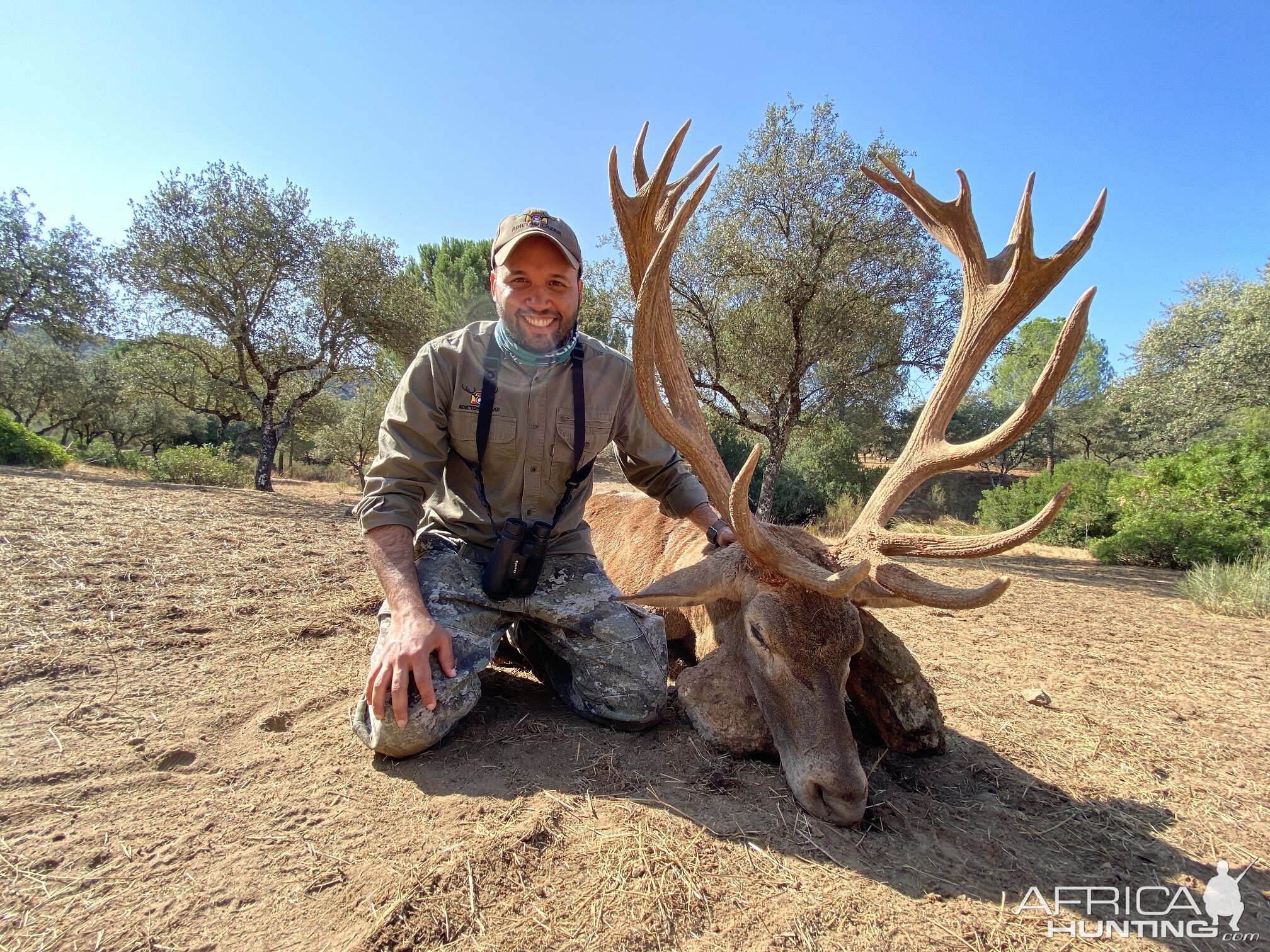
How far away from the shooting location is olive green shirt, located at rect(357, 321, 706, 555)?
288 centimetres

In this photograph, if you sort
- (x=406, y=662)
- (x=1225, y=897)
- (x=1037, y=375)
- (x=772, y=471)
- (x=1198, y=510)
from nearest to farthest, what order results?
(x=1225, y=897) < (x=406, y=662) < (x=1198, y=510) < (x=772, y=471) < (x=1037, y=375)

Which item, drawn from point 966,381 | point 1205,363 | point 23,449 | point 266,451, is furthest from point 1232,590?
point 23,449

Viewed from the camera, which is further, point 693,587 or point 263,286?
point 263,286

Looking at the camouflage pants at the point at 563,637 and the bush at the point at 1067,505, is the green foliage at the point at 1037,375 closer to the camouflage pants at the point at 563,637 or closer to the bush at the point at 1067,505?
the bush at the point at 1067,505

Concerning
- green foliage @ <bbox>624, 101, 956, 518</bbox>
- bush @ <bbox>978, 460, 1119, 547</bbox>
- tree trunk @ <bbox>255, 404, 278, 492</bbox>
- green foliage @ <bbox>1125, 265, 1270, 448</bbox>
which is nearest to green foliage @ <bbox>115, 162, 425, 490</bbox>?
tree trunk @ <bbox>255, 404, 278, 492</bbox>

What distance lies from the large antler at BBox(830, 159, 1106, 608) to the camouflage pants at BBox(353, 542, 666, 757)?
114cm

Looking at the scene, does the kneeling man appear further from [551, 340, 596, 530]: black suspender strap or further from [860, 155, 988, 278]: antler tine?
[860, 155, 988, 278]: antler tine

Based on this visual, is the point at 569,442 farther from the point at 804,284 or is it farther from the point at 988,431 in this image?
the point at 988,431

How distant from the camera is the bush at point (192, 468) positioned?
15477 mm

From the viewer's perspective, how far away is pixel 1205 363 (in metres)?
16.8

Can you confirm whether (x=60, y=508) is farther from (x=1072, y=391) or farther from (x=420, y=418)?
(x=1072, y=391)

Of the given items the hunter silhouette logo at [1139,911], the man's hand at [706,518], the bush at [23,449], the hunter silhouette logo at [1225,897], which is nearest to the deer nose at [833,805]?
the hunter silhouette logo at [1139,911]

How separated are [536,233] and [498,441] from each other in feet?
3.63

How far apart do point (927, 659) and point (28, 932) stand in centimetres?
495
